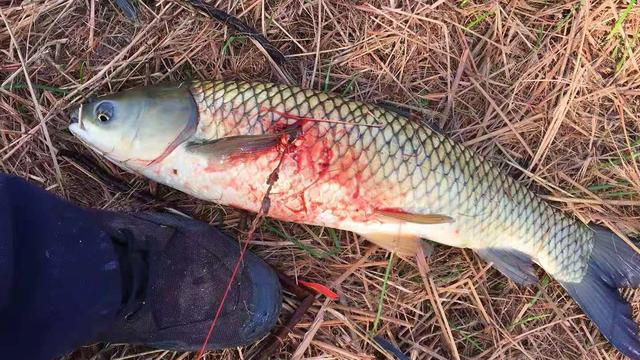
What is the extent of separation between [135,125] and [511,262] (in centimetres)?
168

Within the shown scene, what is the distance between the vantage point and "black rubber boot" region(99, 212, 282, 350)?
80.0 inches

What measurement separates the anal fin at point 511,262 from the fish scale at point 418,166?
0.03 m

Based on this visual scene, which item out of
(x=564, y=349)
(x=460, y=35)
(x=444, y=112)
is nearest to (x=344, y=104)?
(x=444, y=112)

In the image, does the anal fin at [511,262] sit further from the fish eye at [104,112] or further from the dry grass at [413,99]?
the fish eye at [104,112]

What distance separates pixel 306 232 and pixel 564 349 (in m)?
1.34

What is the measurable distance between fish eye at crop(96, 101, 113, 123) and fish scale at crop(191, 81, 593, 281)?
32 centimetres

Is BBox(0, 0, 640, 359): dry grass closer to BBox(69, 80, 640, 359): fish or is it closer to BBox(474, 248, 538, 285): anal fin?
BBox(474, 248, 538, 285): anal fin

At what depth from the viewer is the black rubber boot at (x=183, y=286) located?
6.67 ft

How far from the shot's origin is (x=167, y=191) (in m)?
2.47

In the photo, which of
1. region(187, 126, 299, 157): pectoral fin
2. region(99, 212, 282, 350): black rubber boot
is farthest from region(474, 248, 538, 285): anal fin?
region(187, 126, 299, 157): pectoral fin

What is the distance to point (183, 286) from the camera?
2137mm

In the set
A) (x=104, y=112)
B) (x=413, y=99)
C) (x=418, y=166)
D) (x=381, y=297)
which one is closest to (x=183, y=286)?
(x=104, y=112)

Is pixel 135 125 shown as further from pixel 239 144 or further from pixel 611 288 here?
pixel 611 288

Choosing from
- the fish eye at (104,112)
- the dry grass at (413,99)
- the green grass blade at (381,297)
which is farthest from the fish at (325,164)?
the dry grass at (413,99)
